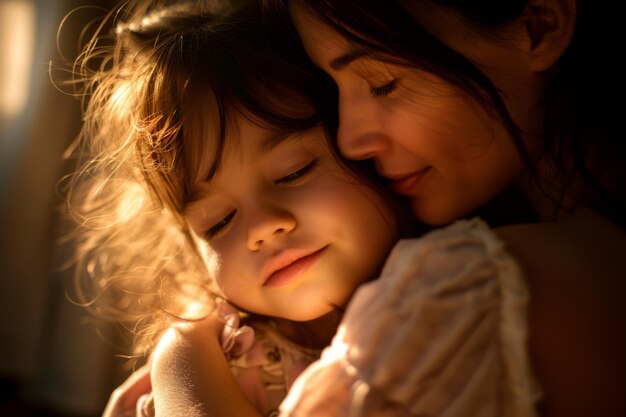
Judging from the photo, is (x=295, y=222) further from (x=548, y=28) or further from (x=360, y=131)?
(x=548, y=28)

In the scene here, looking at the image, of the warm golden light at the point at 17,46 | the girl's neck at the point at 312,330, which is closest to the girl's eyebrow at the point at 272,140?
the girl's neck at the point at 312,330

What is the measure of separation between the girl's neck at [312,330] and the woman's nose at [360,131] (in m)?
0.31

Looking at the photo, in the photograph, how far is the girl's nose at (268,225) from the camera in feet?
2.76

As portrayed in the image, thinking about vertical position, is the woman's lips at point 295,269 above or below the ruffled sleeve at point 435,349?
below

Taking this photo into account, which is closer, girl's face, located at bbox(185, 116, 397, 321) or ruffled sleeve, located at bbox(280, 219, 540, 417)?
ruffled sleeve, located at bbox(280, 219, 540, 417)

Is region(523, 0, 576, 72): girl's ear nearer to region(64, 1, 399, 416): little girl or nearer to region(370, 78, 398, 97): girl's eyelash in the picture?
region(370, 78, 398, 97): girl's eyelash

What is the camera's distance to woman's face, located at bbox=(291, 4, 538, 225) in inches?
30.7

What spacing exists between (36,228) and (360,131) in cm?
160

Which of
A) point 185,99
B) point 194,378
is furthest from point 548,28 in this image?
point 194,378

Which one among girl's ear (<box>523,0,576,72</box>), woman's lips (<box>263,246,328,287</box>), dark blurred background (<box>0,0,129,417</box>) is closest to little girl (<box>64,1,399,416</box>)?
woman's lips (<box>263,246,328,287</box>)

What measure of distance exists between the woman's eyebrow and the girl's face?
115 mm

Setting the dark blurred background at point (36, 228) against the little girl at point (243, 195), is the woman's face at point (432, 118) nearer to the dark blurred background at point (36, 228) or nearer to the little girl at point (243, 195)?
the little girl at point (243, 195)

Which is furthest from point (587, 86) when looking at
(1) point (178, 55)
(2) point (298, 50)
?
(1) point (178, 55)

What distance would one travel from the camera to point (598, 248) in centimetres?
61
